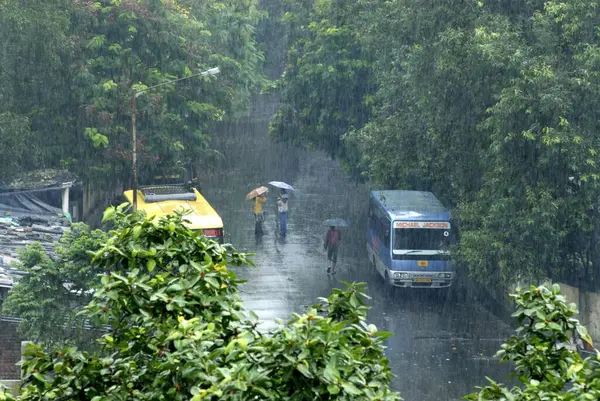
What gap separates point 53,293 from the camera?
15641mm

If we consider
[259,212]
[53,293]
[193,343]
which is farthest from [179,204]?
[193,343]

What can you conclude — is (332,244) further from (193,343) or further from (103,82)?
(193,343)

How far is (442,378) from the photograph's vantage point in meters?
18.5

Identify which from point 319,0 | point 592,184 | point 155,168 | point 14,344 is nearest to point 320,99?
point 319,0

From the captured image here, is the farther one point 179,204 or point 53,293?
point 179,204

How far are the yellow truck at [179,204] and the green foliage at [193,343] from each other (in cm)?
1756

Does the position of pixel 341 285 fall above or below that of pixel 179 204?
below

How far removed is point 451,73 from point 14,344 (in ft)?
34.2

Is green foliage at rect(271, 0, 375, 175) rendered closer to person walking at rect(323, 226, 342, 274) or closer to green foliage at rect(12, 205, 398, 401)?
person walking at rect(323, 226, 342, 274)

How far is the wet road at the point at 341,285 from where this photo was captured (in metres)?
19.0

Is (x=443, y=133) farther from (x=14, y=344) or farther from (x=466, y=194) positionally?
(x=14, y=344)

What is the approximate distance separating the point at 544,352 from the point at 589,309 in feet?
51.0

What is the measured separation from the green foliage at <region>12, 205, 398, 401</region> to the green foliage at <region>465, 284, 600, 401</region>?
82 centimetres

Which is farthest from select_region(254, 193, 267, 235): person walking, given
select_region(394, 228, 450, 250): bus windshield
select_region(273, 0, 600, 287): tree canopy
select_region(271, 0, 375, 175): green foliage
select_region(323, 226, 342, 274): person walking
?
select_region(394, 228, 450, 250): bus windshield
